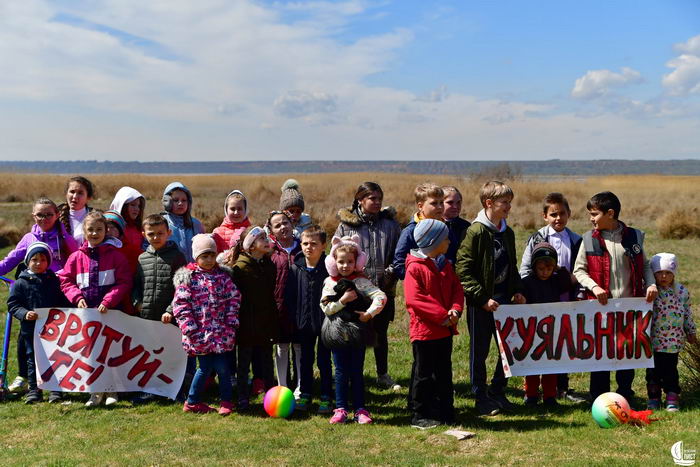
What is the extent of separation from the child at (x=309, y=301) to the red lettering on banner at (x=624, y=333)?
117 inches

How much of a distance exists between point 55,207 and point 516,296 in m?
5.19

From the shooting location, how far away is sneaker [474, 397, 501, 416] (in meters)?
6.38

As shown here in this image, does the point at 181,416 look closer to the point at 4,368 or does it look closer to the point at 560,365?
the point at 4,368

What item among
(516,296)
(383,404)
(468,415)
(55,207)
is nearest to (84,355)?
(55,207)

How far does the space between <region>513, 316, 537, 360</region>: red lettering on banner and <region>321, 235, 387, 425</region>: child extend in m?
1.59

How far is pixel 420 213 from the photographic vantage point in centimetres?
667

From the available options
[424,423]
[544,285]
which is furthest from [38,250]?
[544,285]

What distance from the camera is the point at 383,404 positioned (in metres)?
6.86

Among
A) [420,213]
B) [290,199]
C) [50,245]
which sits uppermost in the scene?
[290,199]

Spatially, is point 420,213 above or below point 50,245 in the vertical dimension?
above

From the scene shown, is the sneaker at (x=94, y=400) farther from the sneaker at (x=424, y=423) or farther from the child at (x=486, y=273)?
the child at (x=486, y=273)

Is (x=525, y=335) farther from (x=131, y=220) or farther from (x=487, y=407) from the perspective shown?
(x=131, y=220)

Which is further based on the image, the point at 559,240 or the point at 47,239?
the point at 47,239

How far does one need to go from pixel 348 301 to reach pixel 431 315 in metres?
0.78
